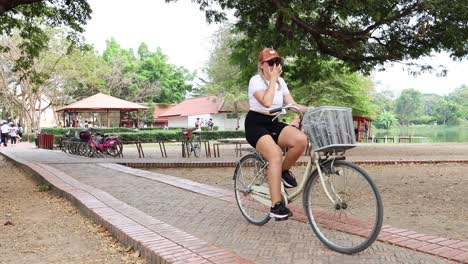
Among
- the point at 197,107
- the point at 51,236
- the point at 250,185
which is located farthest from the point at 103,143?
the point at 197,107

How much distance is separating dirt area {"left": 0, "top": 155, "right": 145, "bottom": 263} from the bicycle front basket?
5.21ft

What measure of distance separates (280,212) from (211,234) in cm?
69

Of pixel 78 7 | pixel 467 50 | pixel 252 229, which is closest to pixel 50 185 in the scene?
pixel 252 229

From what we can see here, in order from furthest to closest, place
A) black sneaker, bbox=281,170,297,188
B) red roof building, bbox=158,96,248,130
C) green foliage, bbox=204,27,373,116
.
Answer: red roof building, bbox=158,96,248,130 < green foliage, bbox=204,27,373,116 < black sneaker, bbox=281,170,297,188

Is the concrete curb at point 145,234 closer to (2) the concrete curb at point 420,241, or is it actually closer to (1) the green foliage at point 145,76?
(2) the concrete curb at point 420,241

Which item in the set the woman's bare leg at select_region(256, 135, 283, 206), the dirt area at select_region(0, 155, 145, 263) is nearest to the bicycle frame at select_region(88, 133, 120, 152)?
the dirt area at select_region(0, 155, 145, 263)

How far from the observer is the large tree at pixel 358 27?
10.7 meters

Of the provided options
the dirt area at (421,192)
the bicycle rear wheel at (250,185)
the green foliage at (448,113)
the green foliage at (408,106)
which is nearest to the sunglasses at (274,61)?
the bicycle rear wheel at (250,185)

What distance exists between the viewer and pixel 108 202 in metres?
5.29

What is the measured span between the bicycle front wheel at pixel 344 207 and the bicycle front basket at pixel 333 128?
0.17 m

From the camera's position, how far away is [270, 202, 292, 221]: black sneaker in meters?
3.67

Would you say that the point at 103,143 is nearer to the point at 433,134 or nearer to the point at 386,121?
the point at 433,134

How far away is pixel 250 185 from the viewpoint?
4.36 meters

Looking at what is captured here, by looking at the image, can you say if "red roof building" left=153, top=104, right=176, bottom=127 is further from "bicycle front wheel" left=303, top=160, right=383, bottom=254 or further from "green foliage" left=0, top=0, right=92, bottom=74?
"bicycle front wheel" left=303, top=160, right=383, bottom=254
